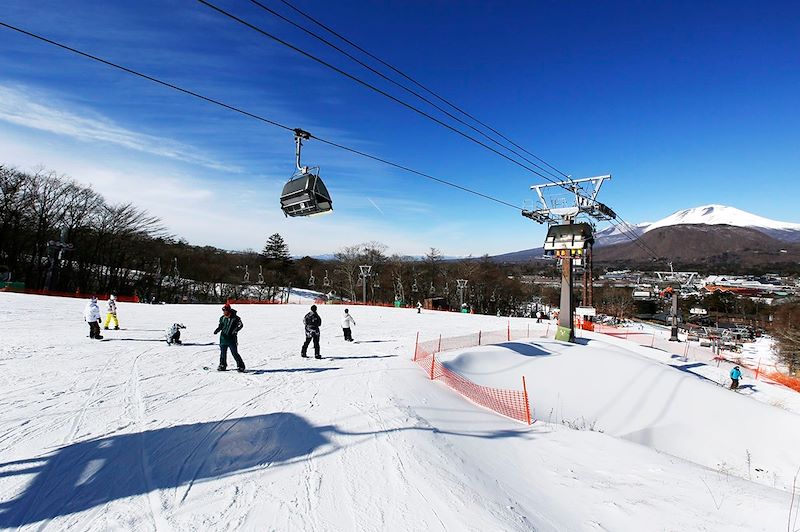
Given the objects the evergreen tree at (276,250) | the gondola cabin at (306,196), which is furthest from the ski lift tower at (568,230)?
the evergreen tree at (276,250)

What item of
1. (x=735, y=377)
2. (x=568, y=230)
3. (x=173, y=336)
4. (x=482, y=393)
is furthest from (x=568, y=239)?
(x=173, y=336)

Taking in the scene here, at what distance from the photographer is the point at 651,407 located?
523 inches

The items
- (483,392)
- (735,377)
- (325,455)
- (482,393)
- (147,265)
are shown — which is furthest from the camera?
(147,265)

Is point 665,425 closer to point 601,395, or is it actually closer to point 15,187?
point 601,395

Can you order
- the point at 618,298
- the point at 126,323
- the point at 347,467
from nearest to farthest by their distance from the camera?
the point at 347,467 < the point at 126,323 < the point at 618,298

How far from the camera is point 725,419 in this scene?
12641mm

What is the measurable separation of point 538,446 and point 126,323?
19.3 meters

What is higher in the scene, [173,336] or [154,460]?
[173,336]

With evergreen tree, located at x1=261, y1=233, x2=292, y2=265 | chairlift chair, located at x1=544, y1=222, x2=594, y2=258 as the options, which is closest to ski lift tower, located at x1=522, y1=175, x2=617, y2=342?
chairlift chair, located at x1=544, y1=222, x2=594, y2=258

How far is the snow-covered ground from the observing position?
4.18 meters

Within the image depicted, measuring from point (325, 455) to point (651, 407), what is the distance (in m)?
13.0

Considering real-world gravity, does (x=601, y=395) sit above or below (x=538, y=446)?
below

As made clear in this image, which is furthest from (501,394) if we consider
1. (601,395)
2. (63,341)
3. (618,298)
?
(618,298)

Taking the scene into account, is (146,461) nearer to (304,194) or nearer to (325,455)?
(325,455)
